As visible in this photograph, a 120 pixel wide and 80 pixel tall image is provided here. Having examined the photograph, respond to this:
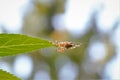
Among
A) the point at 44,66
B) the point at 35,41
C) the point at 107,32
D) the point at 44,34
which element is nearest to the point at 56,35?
the point at 44,34

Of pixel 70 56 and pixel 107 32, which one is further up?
pixel 107 32

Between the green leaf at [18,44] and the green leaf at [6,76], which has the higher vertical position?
the green leaf at [18,44]

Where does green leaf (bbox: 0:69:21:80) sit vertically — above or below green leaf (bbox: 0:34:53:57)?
below

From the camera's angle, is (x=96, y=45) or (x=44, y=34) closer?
(x=44, y=34)

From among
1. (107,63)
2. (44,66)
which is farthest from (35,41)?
(107,63)

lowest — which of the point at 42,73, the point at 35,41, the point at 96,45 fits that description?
the point at 35,41

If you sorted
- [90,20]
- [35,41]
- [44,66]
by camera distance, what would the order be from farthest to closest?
[90,20] < [44,66] < [35,41]

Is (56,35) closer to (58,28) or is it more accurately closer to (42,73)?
(58,28)

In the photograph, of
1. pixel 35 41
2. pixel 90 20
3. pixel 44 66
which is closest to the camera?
Answer: pixel 35 41
